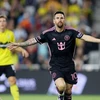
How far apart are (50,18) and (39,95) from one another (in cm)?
396

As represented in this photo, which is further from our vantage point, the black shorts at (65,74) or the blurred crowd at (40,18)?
the blurred crowd at (40,18)

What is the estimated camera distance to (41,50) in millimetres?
19000

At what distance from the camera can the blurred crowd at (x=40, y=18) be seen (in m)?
18.9

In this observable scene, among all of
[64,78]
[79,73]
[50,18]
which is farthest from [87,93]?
[64,78]

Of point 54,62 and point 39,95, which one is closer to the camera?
point 54,62

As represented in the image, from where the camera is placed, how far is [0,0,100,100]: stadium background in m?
17.2

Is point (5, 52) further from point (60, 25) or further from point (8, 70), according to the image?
point (60, 25)

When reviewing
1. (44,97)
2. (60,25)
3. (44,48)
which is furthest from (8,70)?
(44,48)

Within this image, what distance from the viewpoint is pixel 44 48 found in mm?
19031

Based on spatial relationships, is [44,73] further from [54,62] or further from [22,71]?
[54,62]

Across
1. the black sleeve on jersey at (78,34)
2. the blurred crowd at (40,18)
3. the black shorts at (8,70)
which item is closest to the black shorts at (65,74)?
the black sleeve on jersey at (78,34)

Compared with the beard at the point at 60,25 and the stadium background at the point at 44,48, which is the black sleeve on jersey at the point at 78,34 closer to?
the beard at the point at 60,25

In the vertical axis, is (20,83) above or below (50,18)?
below

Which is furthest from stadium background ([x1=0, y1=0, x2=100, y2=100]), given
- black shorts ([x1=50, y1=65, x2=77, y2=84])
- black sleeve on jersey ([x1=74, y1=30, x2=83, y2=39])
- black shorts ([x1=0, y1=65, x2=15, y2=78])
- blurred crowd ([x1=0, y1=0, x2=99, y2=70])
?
black sleeve on jersey ([x1=74, y1=30, x2=83, y2=39])
